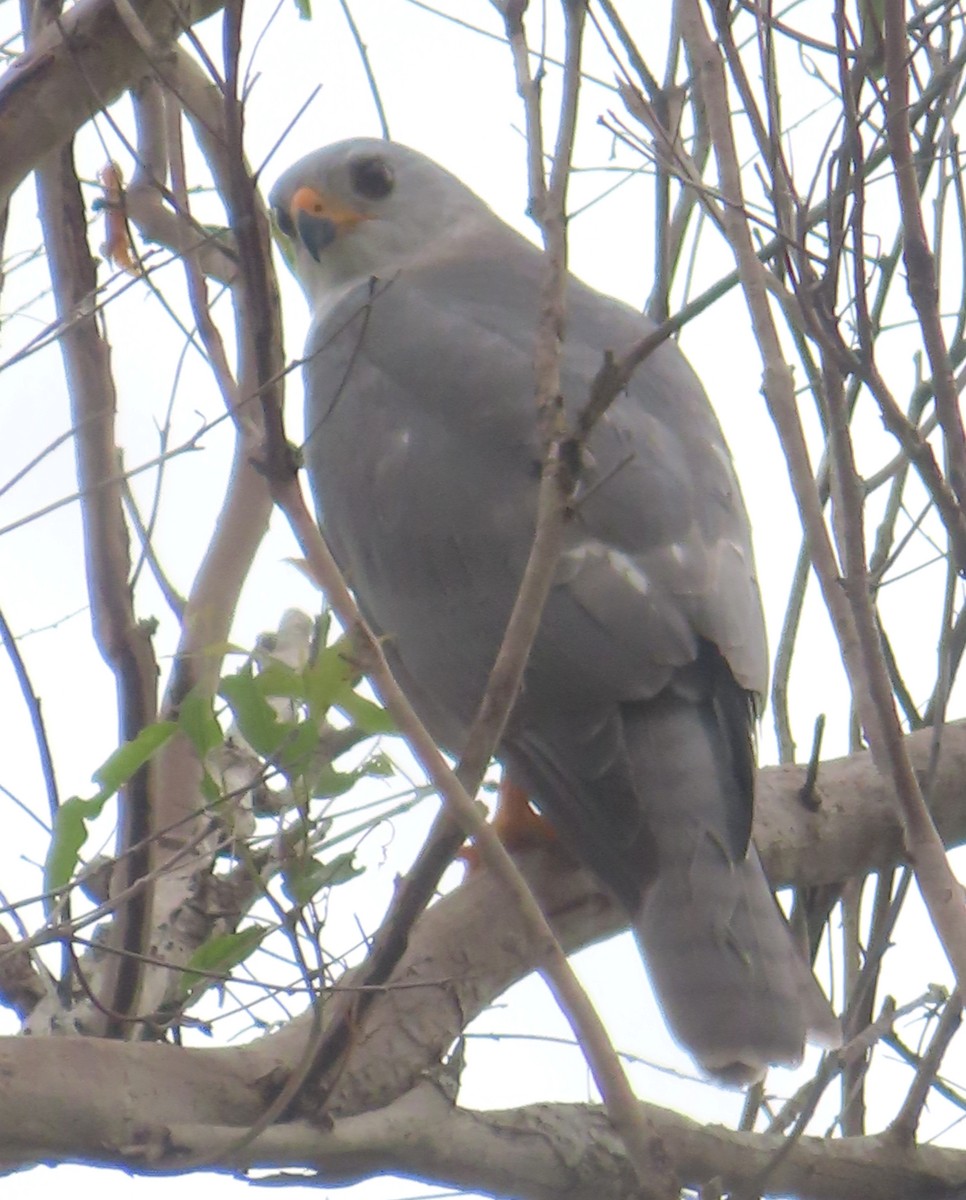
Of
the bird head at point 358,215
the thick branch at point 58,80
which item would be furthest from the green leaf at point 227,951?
the bird head at point 358,215

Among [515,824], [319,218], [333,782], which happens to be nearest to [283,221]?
[319,218]

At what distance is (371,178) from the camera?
482cm

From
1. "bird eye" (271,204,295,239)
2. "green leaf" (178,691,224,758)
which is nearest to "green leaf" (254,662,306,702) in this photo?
"green leaf" (178,691,224,758)

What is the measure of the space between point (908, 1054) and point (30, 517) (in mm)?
1717

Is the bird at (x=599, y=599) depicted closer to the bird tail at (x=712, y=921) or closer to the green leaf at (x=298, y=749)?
the bird tail at (x=712, y=921)

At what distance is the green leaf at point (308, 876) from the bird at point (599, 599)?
59 cm

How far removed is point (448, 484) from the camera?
10.8 feet

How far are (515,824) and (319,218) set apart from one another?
2.03 m

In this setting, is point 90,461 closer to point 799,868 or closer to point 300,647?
point 300,647

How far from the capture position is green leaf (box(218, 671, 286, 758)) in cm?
234

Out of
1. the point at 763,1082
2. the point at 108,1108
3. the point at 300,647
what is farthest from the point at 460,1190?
the point at 300,647

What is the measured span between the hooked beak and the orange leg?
6.08 ft

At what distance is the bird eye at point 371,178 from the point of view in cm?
478

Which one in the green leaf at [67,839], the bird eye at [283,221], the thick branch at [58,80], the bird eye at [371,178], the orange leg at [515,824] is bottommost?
the green leaf at [67,839]
